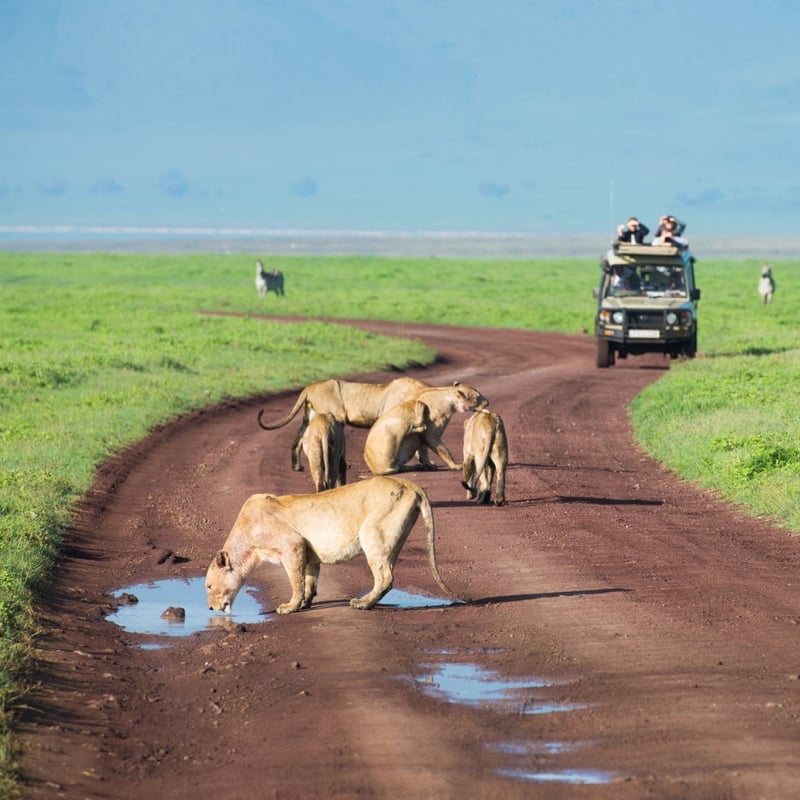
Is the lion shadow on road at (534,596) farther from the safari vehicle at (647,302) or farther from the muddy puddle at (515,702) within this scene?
the safari vehicle at (647,302)

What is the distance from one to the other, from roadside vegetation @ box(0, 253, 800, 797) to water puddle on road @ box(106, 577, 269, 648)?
0.70 m

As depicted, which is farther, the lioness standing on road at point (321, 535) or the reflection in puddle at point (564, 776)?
the lioness standing on road at point (321, 535)

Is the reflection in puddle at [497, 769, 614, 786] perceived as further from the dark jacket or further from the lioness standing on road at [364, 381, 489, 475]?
the dark jacket

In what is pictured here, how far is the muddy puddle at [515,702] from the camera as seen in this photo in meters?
7.32

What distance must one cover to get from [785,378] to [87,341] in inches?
688

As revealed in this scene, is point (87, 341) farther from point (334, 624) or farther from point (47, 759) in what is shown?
point (47, 759)

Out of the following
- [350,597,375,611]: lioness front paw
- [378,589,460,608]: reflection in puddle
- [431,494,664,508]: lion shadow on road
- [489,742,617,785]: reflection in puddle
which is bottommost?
[431,494,664,508]: lion shadow on road

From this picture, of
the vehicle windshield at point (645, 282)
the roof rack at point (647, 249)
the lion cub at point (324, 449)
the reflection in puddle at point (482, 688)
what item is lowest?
the reflection in puddle at point (482, 688)

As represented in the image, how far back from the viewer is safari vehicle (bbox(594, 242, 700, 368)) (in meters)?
32.8

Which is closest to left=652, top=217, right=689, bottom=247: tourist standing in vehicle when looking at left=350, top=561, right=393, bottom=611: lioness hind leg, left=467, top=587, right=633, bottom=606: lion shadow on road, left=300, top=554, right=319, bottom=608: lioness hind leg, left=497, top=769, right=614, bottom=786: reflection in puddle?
left=467, top=587, right=633, bottom=606: lion shadow on road

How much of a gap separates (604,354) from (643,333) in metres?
1.13

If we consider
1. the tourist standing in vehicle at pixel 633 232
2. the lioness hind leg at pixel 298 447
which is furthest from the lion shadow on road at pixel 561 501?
the tourist standing in vehicle at pixel 633 232

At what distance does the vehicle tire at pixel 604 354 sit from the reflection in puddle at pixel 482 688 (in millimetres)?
24747

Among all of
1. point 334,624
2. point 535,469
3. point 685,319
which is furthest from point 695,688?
point 685,319
